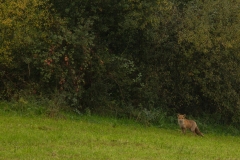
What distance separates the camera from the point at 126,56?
2608 cm

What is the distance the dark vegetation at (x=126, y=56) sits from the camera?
22.7m

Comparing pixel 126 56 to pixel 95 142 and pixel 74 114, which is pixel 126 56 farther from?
pixel 95 142

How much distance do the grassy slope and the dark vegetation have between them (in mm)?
2230

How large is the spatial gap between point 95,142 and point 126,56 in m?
9.68

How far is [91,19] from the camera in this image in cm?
2462

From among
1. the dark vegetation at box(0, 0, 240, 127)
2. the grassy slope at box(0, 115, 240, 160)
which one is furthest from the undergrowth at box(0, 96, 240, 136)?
the grassy slope at box(0, 115, 240, 160)

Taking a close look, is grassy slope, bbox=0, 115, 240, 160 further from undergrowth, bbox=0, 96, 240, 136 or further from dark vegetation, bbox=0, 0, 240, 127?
dark vegetation, bbox=0, 0, 240, 127

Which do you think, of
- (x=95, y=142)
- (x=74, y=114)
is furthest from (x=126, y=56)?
(x=95, y=142)

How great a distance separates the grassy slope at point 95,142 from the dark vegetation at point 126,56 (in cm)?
223

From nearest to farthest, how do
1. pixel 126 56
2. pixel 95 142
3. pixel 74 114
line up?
pixel 95 142 < pixel 74 114 < pixel 126 56

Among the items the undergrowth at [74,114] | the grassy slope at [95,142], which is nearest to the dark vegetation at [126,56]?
the undergrowth at [74,114]

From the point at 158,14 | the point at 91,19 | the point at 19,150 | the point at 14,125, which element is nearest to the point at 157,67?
the point at 158,14

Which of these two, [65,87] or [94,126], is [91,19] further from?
[94,126]

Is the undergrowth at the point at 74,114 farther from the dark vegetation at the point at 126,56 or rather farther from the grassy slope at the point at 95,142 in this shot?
the grassy slope at the point at 95,142
